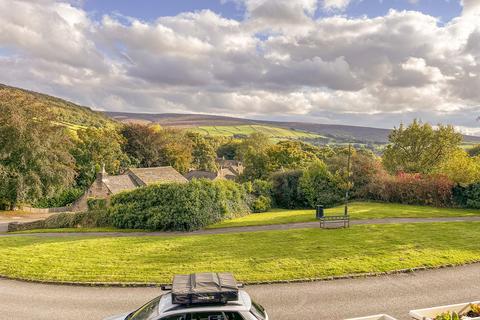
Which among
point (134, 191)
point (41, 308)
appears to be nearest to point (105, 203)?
point (134, 191)

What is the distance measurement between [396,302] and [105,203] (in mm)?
23806

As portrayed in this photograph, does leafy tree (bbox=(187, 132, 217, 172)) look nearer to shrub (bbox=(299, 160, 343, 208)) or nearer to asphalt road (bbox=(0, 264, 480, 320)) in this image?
shrub (bbox=(299, 160, 343, 208))

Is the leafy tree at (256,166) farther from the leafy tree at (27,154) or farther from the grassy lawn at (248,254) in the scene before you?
the grassy lawn at (248,254)

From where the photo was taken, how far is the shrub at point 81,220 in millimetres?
29998

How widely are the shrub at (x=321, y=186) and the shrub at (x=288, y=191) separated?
32.2 inches

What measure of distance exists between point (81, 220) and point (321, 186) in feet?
75.0

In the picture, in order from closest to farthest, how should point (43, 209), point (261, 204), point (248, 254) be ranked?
1. point (248, 254)
2. point (261, 204)
3. point (43, 209)

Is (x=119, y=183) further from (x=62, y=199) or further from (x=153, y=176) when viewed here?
(x=62, y=199)

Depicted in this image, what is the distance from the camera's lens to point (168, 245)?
21.1 m

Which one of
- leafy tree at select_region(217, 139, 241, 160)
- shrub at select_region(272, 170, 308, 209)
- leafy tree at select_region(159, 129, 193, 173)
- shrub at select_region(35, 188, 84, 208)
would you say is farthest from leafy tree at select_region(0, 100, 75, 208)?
leafy tree at select_region(217, 139, 241, 160)

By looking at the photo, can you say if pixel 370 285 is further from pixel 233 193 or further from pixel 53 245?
pixel 233 193

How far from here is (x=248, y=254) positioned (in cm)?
1878

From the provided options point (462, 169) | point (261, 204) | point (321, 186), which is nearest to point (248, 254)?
point (261, 204)

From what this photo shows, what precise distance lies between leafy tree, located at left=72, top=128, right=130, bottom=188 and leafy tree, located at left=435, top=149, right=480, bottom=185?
46.7 m
